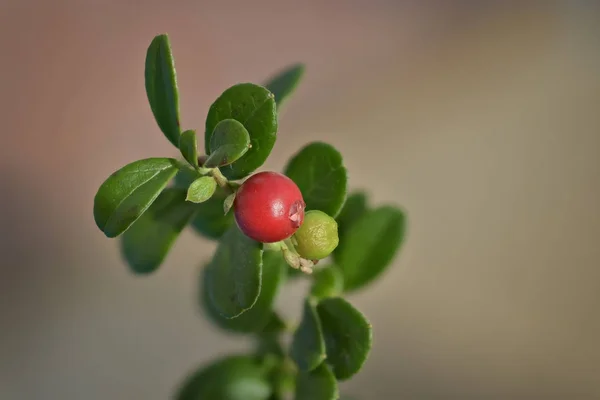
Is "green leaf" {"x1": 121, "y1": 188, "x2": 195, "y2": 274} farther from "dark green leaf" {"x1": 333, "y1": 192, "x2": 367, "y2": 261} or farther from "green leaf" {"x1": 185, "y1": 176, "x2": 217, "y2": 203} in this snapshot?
"dark green leaf" {"x1": 333, "y1": 192, "x2": 367, "y2": 261}

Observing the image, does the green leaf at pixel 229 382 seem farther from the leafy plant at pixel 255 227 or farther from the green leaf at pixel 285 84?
the green leaf at pixel 285 84

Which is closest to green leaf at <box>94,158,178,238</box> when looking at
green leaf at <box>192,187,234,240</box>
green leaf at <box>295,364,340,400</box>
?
green leaf at <box>192,187,234,240</box>

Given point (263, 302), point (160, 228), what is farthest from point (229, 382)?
point (160, 228)

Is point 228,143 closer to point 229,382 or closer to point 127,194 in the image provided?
point 127,194

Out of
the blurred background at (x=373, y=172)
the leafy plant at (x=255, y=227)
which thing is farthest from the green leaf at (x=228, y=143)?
the blurred background at (x=373, y=172)

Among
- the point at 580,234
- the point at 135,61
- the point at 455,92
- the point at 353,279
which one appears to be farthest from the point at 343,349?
the point at 135,61

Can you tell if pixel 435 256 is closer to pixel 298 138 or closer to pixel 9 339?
pixel 298 138

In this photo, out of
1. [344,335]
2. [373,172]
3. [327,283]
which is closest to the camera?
[344,335]
